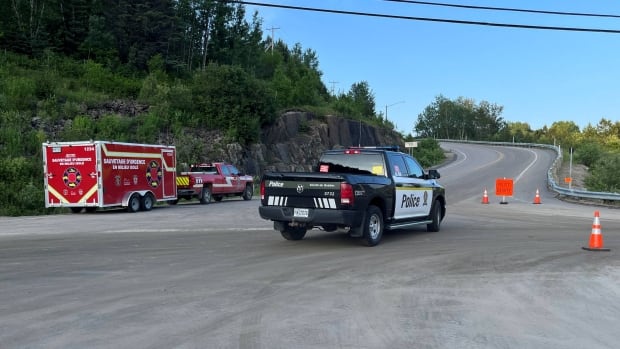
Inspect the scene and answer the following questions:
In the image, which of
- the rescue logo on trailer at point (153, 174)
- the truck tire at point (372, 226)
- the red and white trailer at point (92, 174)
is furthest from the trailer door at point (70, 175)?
the truck tire at point (372, 226)

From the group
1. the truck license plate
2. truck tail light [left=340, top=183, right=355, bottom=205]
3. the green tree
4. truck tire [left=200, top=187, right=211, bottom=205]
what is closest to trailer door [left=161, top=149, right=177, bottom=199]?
truck tire [left=200, top=187, right=211, bottom=205]

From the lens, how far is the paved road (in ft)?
18.1

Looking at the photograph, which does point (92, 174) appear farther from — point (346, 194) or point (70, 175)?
point (346, 194)

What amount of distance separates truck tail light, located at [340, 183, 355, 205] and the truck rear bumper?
19 cm

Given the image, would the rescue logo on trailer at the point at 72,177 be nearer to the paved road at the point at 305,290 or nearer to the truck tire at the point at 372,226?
the paved road at the point at 305,290

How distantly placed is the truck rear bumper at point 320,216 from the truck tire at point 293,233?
1028mm

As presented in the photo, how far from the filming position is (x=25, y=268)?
29.7 ft

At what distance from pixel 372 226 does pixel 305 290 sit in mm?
4244

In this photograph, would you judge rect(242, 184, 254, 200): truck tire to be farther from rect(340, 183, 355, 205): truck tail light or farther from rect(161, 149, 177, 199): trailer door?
rect(340, 183, 355, 205): truck tail light

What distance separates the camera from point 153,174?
22.8 meters

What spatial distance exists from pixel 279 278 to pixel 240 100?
119 ft

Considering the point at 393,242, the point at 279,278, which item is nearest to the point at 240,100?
the point at 393,242

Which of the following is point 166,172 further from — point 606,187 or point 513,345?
point 606,187

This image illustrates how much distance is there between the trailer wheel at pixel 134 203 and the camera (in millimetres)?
21359
